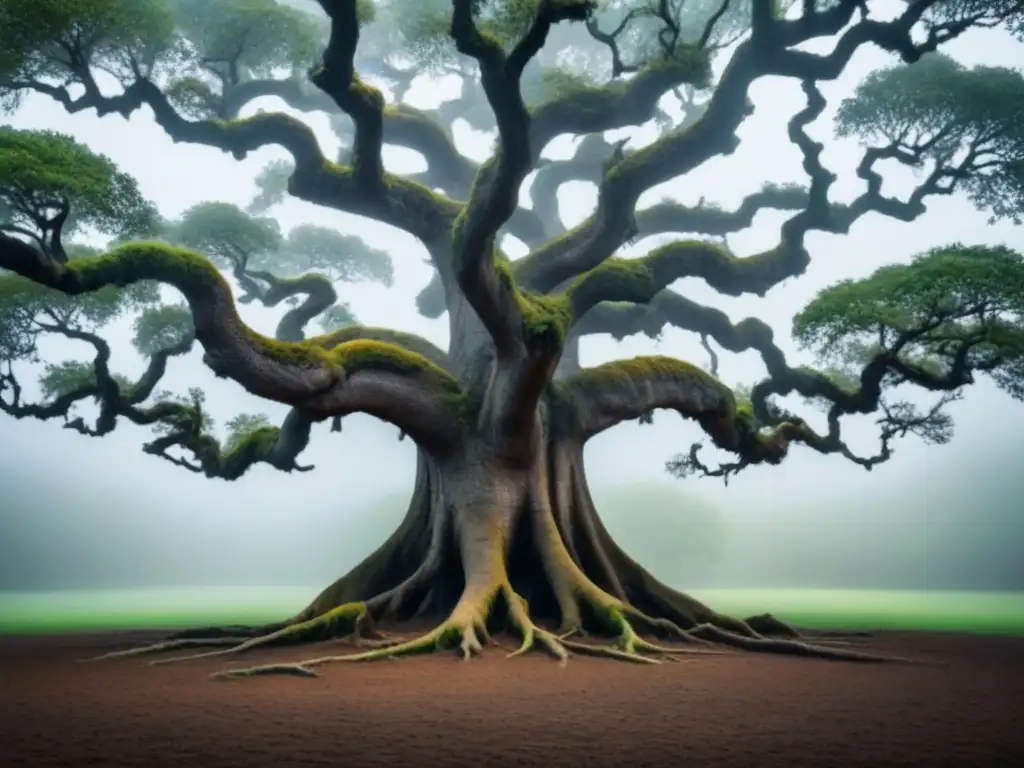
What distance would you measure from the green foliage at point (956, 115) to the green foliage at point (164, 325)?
9.86 meters

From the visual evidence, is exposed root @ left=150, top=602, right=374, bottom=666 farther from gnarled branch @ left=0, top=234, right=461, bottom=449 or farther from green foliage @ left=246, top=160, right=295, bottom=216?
green foliage @ left=246, top=160, right=295, bottom=216

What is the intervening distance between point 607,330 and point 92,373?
777cm

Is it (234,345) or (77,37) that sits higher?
(77,37)

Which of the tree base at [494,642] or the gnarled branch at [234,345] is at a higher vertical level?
the gnarled branch at [234,345]

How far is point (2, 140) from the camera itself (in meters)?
7.80

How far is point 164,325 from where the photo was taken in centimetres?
1238

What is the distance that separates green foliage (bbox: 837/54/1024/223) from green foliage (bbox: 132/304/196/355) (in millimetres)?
9856

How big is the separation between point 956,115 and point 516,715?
31.7 feet

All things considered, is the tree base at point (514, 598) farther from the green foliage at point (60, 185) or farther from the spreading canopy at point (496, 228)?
the green foliage at point (60, 185)

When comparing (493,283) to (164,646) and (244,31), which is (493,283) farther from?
(244,31)

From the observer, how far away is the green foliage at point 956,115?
10164 millimetres

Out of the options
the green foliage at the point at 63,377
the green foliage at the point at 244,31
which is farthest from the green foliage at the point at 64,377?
the green foliage at the point at 244,31

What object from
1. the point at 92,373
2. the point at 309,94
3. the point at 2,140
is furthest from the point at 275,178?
the point at 2,140

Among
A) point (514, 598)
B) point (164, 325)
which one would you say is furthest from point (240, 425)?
point (514, 598)
